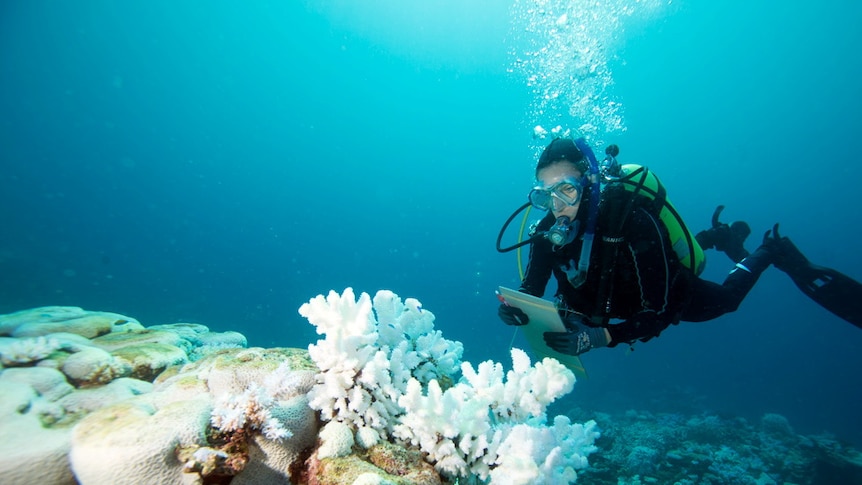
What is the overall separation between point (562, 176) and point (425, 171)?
354ft

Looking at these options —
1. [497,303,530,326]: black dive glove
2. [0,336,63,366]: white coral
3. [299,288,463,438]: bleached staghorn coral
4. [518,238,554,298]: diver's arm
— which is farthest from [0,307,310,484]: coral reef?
[518,238,554,298]: diver's arm

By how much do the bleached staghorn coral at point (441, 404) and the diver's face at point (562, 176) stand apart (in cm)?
219

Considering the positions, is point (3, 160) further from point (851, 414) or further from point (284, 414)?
point (851, 414)

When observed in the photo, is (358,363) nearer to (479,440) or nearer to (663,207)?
(479,440)

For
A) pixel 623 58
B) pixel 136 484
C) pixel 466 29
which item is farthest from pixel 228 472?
pixel 466 29

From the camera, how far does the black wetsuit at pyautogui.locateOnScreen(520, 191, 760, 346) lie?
13.8 ft

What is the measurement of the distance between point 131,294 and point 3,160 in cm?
5567

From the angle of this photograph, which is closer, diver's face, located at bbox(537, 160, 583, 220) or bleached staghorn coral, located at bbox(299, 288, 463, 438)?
bleached staghorn coral, located at bbox(299, 288, 463, 438)

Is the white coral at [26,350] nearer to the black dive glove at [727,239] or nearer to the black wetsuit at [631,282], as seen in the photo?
the black wetsuit at [631,282]

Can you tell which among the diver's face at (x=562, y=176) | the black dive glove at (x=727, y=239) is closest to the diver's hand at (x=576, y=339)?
the diver's face at (x=562, y=176)

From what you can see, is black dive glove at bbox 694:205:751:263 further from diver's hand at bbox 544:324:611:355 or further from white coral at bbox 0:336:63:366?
white coral at bbox 0:336:63:366

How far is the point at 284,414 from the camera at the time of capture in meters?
2.19

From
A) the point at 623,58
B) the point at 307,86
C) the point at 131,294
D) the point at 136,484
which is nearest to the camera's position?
the point at 136,484

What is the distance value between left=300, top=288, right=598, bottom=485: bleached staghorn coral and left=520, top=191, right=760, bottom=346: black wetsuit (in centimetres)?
204
